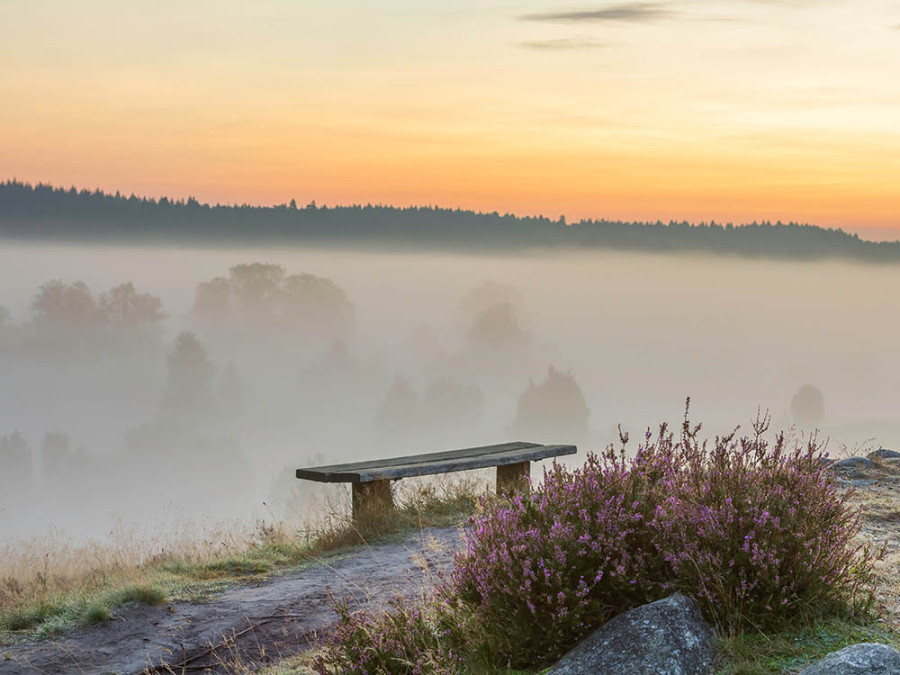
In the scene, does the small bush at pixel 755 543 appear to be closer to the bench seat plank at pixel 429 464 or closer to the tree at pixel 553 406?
the bench seat plank at pixel 429 464

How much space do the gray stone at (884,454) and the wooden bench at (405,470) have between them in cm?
474

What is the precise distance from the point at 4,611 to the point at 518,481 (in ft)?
17.8

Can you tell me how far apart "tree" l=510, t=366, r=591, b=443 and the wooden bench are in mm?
174842

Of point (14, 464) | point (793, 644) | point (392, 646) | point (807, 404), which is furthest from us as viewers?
point (14, 464)

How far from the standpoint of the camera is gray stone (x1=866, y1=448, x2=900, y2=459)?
12.5 m

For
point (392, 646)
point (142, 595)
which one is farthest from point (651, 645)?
point (142, 595)

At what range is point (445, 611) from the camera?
5301 mm

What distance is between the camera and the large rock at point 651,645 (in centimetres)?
425

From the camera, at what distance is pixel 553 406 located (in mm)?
186375

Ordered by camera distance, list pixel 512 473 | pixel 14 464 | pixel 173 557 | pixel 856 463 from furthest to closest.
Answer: pixel 14 464 → pixel 856 463 → pixel 512 473 → pixel 173 557

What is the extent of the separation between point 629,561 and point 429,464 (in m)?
4.94

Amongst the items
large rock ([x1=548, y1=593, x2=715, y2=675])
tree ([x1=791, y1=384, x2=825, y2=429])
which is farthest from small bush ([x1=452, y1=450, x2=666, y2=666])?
tree ([x1=791, y1=384, x2=825, y2=429])

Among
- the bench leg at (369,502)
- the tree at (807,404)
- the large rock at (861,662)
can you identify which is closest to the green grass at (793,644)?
the large rock at (861,662)

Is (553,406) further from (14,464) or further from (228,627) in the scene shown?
(228,627)
